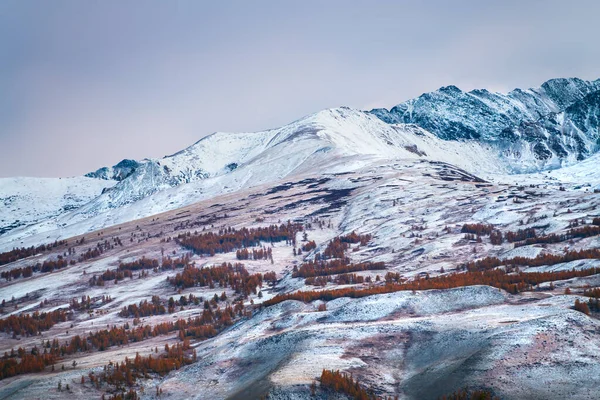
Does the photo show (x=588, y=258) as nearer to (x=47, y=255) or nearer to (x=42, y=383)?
(x=42, y=383)

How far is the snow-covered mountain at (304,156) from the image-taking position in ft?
339

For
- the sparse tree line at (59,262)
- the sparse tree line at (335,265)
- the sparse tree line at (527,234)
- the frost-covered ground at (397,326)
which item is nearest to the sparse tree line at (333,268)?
the sparse tree line at (335,265)

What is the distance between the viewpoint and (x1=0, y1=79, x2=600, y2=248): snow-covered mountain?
10344 cm

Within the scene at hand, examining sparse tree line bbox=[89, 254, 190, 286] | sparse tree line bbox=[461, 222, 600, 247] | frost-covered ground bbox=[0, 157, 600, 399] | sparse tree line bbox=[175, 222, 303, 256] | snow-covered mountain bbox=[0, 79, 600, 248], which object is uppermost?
snow-covered mountain bbox=[0, 79, 600, 248]

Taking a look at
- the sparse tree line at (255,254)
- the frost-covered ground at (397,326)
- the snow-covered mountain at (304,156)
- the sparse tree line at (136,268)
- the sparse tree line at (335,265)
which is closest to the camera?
the frost-covered ground at (397,326)

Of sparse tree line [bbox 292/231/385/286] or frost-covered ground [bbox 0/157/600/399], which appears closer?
frost-covered ground [bbox 0/157/600/399]

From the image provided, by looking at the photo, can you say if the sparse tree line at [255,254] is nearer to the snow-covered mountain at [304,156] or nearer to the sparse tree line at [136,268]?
the sparse tree line at [136,268]

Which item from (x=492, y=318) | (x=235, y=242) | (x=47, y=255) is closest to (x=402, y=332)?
(x=492, y=318)

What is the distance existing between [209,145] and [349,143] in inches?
2392

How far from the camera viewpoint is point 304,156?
4299 inches

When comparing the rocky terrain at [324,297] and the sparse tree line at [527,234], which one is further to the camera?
the sparse tree line at [527,234]

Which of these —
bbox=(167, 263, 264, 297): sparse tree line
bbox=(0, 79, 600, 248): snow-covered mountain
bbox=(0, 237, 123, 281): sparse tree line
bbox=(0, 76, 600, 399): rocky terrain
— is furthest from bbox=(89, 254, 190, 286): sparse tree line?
bbox=(0, 79, 600, 248): snow-covered mountain

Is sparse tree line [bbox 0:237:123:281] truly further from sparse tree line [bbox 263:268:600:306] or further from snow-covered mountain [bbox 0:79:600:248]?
snow-covered mountain [bbox 0:79:600:248]

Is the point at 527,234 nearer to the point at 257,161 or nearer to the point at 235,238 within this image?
the point at 235,238
